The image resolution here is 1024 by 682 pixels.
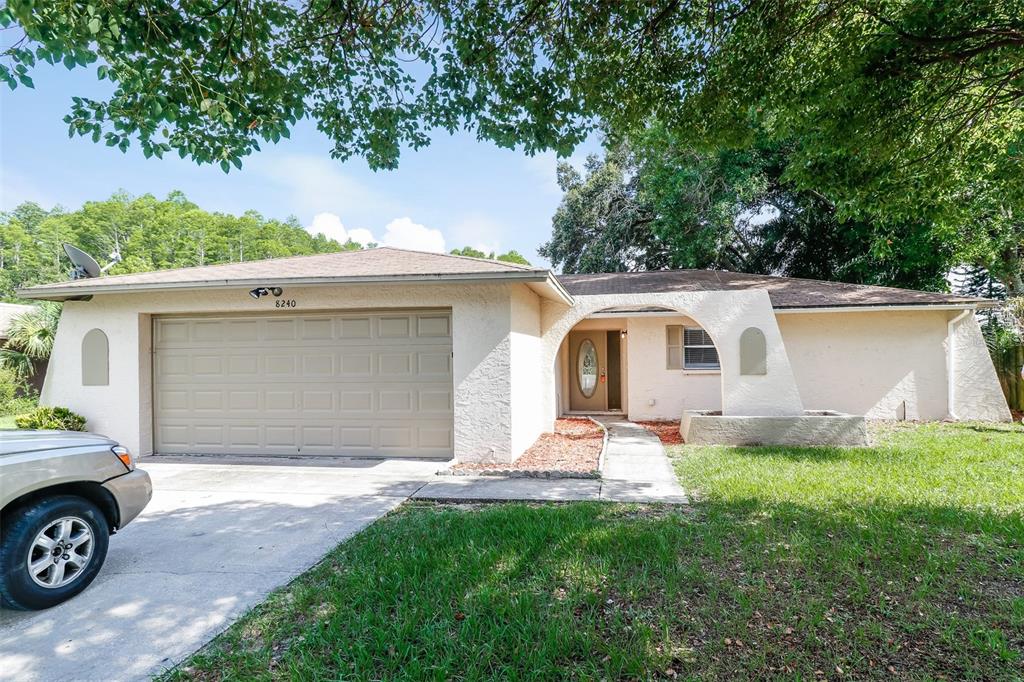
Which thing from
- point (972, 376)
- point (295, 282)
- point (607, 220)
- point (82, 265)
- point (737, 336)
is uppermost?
point (607, 220)

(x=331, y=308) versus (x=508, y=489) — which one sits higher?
(x=331, y=308)

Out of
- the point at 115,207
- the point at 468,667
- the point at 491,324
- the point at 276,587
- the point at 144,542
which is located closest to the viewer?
the point at 468,667

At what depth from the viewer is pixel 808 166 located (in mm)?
6957

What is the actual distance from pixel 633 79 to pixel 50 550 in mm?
6890

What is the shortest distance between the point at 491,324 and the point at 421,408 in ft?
6.11

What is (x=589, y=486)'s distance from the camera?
6.64 metres

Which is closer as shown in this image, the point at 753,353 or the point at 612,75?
the point at 612,75

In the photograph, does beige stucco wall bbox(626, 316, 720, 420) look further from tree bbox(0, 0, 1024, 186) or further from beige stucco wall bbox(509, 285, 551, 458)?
tree bbox(0, 0, 1024, 186)

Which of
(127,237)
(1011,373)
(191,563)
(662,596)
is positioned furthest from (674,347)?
(127,237)

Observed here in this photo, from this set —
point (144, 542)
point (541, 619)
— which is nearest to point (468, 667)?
point (541, 619)

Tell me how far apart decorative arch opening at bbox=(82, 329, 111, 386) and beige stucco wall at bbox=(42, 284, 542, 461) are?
0.32ft

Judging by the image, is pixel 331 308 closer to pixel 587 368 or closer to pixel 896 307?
pixel 587 368

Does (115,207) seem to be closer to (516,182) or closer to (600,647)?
(516,182)

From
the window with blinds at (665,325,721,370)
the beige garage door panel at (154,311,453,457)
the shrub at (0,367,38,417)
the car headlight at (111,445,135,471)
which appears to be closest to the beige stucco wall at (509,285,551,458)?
the beige garage door panel at (154,311,453,457)
